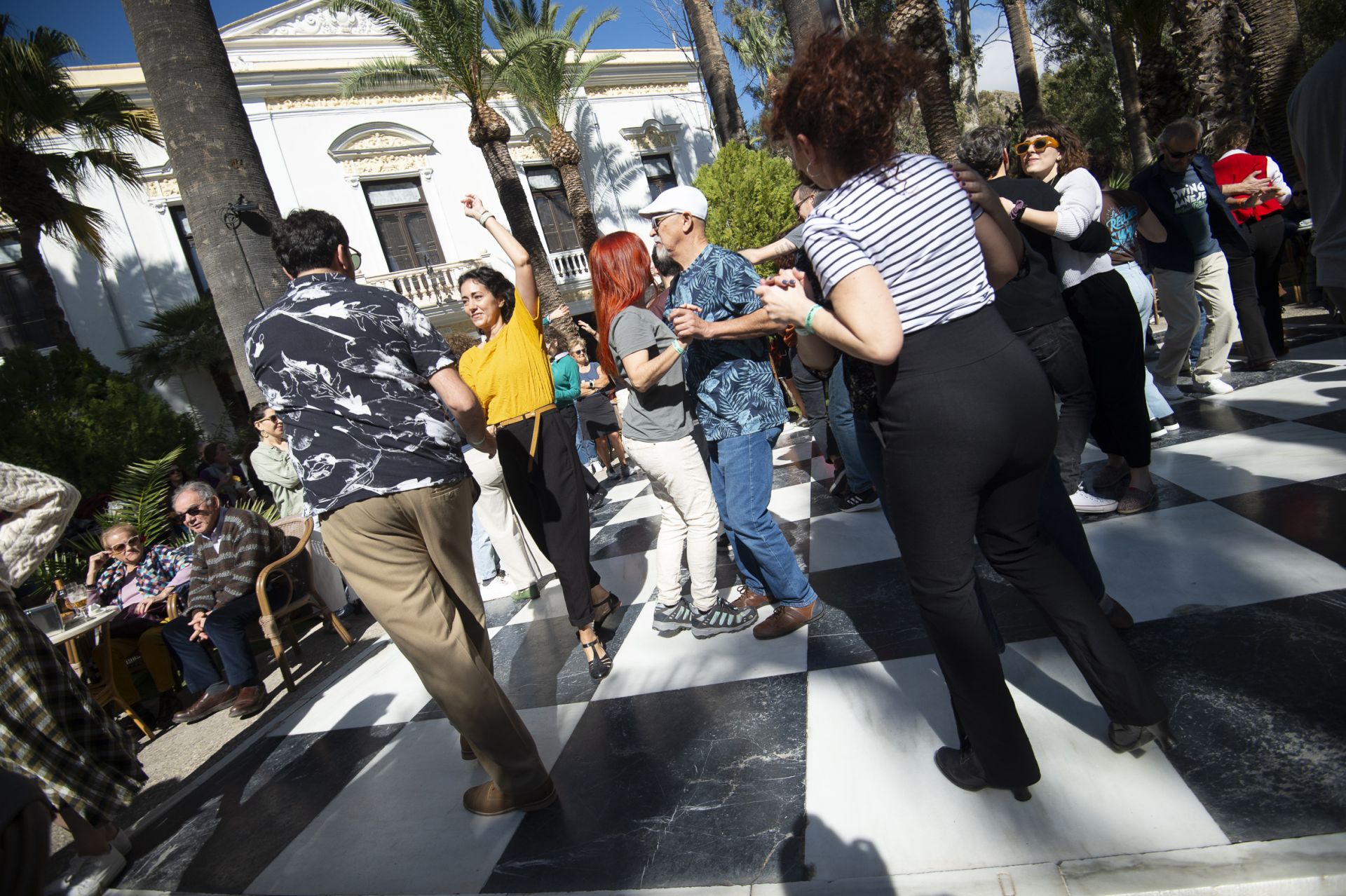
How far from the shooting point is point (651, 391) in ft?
8.89

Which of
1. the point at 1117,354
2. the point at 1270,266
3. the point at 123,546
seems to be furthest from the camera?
the point at 1270,266

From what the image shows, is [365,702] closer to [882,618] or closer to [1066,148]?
[882,618]

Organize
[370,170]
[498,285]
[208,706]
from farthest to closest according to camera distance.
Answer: [370,170] < [208,706] < [498,285]

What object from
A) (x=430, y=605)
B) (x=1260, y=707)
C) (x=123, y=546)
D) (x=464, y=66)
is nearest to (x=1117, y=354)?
(x=1260, y=707)

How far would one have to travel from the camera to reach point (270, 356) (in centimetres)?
200

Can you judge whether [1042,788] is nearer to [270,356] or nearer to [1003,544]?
[1003,544]

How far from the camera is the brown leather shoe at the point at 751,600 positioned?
3.05 meters

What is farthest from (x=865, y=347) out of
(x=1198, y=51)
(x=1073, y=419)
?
(x=1198, y=51)

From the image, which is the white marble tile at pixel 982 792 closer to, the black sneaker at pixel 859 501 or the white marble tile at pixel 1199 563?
the white marble tile at pixel 1199 563

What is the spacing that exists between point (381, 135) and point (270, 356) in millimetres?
17320

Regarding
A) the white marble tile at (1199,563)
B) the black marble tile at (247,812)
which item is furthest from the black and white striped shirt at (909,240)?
the black marble tile at (247,812)

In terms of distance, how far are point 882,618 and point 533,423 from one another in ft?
5.33

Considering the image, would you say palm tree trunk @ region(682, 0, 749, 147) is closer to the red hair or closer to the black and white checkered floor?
the red hair

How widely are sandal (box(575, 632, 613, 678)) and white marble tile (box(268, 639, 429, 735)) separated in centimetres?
76
